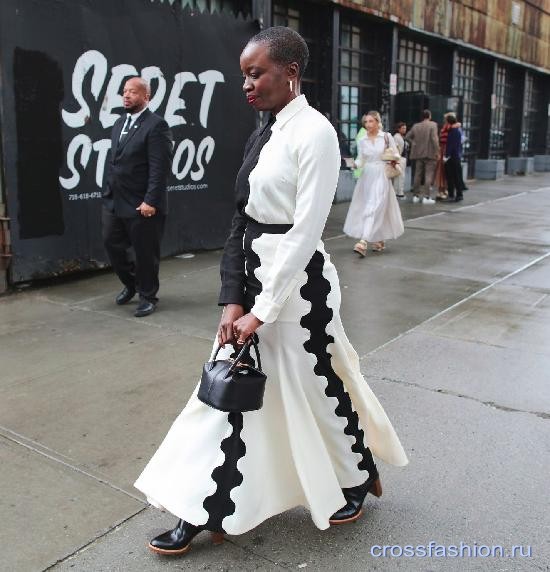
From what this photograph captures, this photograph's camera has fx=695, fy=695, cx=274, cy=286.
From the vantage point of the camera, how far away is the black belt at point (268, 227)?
244 centimetres

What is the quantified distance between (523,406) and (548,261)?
480 cm

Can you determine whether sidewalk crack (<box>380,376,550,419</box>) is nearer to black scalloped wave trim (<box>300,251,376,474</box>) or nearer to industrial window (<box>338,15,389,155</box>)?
black scalloped wave trim (<box>300,251,376,474</box>)

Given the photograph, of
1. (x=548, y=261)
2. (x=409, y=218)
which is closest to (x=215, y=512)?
(x=548, y=261)

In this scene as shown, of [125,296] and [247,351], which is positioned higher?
[247,351]

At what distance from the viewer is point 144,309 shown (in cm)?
578

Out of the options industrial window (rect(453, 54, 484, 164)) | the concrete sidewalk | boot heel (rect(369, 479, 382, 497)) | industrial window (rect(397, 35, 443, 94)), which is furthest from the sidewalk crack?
industrial window (rect(453, 54, 484, 164))

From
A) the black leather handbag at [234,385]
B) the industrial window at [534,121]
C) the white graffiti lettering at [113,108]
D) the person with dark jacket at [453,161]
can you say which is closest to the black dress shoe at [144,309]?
the white graffiti lettering at [113,108]

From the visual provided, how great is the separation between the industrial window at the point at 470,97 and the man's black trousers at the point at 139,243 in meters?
15.9

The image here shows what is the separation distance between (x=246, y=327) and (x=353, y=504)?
946mm

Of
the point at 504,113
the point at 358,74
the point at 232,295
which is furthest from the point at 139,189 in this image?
the point at 504,113

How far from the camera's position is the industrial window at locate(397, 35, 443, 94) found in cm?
1641

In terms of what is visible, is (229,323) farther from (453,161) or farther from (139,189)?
(453,161)

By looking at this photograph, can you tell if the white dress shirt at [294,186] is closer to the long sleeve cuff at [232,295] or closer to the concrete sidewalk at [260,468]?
the long sleeve cuff at [232,295]

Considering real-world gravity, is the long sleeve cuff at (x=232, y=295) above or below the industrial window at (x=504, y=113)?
below
